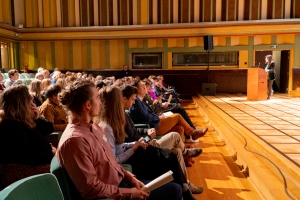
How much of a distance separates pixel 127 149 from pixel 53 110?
114cm

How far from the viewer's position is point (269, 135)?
3754 mm

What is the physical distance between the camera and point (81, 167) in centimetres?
125

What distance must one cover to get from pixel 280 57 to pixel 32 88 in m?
9.65

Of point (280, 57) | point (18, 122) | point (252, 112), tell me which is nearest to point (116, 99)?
point (18, 122)

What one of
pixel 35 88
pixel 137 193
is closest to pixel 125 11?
pixel 35 88

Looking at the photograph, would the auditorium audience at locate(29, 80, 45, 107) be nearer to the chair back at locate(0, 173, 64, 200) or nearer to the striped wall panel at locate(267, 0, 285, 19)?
the chair back at locate(0, 173, 64, 200)

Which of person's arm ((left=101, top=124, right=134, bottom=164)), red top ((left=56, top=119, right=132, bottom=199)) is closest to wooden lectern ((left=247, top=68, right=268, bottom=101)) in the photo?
person's arm ((left=101, top=124, right=134, bottom=164))

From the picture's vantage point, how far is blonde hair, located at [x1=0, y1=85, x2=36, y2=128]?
1786 millimetres

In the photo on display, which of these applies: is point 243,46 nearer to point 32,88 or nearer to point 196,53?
point 196,53

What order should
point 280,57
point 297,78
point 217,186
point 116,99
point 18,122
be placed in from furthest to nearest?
point 280,57
point 297,78
point 217,186
point 116,99
point 18,122

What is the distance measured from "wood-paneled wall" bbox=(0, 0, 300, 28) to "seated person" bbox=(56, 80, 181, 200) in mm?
9169

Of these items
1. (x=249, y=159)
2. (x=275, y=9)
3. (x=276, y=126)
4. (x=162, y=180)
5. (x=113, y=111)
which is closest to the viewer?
(x=162, y=180)

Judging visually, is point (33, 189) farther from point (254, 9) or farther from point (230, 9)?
point (254, 9)

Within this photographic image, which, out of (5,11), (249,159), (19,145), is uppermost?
(5,11)
